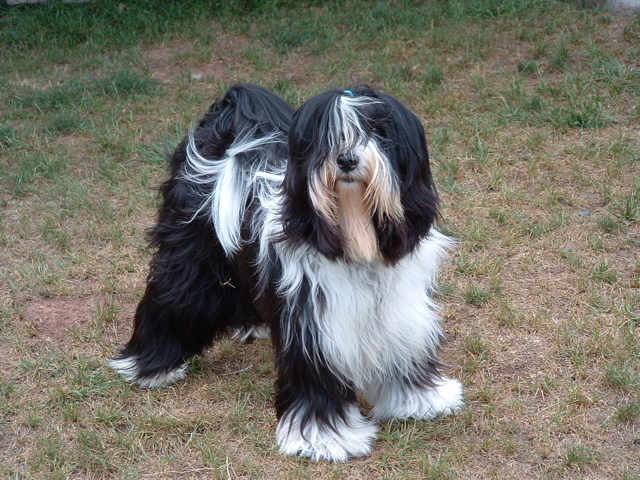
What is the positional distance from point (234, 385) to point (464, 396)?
103cm

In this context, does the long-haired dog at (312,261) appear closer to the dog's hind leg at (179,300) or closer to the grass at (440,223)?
the dog's hind leg at (179,300)

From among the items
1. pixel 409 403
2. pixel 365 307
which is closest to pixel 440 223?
pixel 409 403

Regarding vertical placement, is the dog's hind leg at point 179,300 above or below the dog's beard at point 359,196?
below

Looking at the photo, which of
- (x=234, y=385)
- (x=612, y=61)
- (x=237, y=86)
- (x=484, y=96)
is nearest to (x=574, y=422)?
(x=234, y=385)

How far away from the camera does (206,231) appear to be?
378cm

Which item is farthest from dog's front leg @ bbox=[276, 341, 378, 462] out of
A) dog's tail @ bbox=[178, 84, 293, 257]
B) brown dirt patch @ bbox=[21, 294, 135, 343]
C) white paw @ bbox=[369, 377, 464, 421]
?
brown dirt patch @ bbox=[21, 294, 135, 343]

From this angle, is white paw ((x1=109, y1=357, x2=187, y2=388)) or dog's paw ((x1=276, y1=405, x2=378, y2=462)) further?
white paw ((x1=109, y1=357, x2=187, y2=388))

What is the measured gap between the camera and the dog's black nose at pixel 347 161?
118 inches

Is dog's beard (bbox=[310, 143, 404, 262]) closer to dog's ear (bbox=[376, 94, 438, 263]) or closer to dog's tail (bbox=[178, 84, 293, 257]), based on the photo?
dog's ear (bbox=[376, 94, 438, 263])

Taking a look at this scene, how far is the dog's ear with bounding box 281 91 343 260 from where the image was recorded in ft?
9.88

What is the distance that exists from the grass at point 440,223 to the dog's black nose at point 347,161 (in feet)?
3.90

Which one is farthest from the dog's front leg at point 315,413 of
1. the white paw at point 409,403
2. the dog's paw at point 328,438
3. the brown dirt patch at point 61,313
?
the brown dirt patch at point 61,313

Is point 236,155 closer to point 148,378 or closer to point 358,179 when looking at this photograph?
point 358,179

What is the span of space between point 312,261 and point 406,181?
44cm
